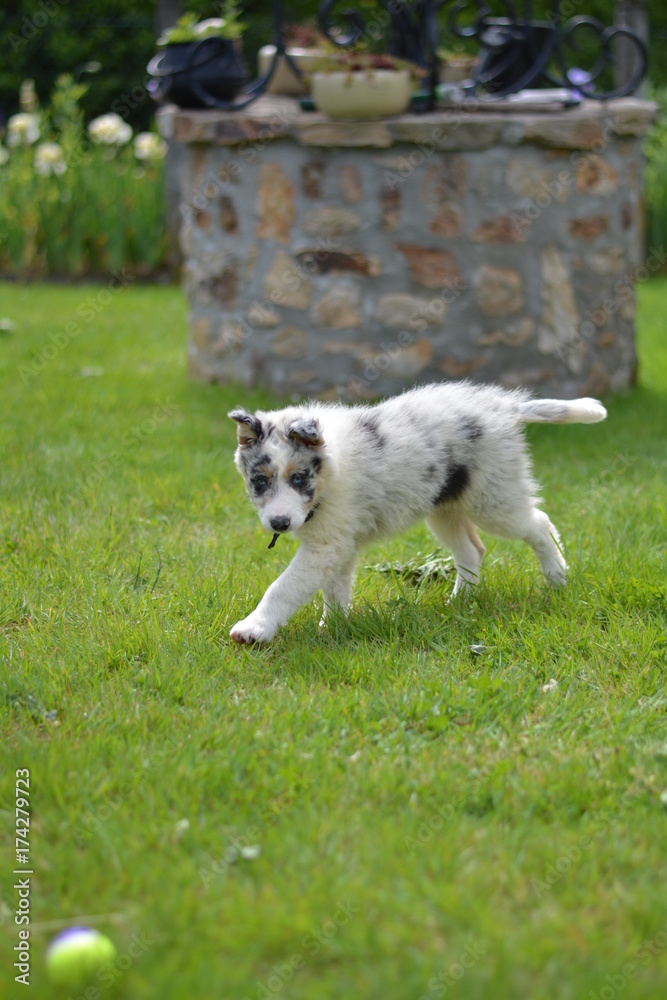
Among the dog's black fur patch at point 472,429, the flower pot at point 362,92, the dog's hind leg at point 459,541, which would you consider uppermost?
the flower pot at point 362,92

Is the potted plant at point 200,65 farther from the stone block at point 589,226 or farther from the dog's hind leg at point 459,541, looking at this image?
the dog's hind leg at point 459,541

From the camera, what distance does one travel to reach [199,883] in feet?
7.67

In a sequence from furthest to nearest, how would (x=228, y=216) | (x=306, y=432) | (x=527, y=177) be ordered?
(x=228, y=216) → (x=527, y=177) → (x=306, y=432)

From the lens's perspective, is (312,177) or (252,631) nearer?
(252,631)

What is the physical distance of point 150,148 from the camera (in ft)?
38.0

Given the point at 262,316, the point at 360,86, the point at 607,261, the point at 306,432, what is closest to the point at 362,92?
the point at 360,86

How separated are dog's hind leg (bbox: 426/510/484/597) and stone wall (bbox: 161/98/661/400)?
2.42m

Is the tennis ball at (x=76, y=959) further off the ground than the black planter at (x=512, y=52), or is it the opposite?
the black planter at (x=512, y=52)

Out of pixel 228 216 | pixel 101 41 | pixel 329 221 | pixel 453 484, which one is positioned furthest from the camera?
pixel 101 41

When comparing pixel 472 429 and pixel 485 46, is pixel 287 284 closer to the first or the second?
pixel 485 46

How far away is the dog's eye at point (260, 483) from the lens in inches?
132

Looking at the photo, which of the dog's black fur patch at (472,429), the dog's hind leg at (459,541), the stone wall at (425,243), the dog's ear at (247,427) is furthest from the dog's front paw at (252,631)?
the stone wall at (425,243)

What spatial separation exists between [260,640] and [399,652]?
454mm

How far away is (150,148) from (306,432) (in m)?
9.24
